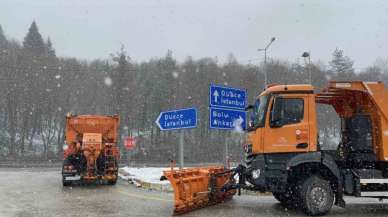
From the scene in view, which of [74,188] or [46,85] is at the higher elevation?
[46,85]

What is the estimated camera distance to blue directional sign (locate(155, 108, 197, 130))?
663 inches

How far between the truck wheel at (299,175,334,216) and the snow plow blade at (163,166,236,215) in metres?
2.22

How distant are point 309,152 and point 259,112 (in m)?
1.49

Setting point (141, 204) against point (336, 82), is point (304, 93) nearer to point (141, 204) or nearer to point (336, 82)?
point (336, 82)

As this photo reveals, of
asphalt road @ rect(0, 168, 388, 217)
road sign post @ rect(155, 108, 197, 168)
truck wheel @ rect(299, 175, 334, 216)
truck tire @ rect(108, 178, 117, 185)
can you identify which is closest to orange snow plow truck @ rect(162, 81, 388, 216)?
truck wheel @ rect(299, 175, 334, 216)

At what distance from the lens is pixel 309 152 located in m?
11.5

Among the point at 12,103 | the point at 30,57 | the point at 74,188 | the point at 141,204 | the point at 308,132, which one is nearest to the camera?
the point at 308,132

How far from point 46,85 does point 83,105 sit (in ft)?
18.0

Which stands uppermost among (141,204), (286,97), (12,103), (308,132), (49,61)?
(49,61)

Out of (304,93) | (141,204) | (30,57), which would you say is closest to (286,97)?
(304,93)

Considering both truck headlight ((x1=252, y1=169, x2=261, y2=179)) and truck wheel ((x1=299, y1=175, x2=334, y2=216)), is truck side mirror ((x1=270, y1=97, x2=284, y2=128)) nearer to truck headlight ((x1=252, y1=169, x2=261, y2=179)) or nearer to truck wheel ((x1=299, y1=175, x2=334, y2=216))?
truck headlight ((x1=252, y1=169, x2=261, y2=179))

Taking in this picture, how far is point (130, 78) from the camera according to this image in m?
66.3

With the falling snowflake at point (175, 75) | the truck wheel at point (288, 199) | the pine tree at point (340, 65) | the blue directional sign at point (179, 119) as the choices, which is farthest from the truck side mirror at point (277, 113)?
the falling snowflake at point (175, 75)

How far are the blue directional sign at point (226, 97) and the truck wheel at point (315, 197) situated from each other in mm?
4436
